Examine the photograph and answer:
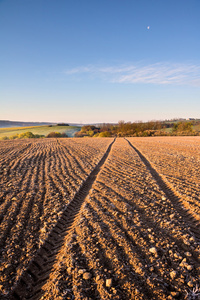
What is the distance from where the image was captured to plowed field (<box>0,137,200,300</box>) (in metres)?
2.65

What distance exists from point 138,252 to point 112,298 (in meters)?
1.06

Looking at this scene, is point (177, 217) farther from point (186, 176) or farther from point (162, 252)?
point (186, 176)

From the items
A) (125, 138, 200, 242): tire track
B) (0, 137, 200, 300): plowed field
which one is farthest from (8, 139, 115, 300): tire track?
(125, 138, 200, 242): tire track

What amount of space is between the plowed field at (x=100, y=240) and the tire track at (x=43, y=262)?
16 mm

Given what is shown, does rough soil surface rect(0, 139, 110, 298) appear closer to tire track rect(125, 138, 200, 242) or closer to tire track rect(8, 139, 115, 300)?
tire track rect(8, 139, 115, 300)

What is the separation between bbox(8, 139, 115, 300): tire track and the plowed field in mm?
16

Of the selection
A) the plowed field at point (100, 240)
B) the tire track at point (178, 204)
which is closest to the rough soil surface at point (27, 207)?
the plowed field at point (100, 240)

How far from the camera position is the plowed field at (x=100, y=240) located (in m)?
2.65

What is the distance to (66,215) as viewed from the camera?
4.75 m

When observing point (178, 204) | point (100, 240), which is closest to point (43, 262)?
point (100, 240)

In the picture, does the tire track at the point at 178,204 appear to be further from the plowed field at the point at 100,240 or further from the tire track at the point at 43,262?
the tire track at the point at 43,262

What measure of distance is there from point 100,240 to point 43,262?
46.1 inches

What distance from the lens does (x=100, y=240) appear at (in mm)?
3596

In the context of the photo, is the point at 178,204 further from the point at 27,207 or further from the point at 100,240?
the point at 27,207
